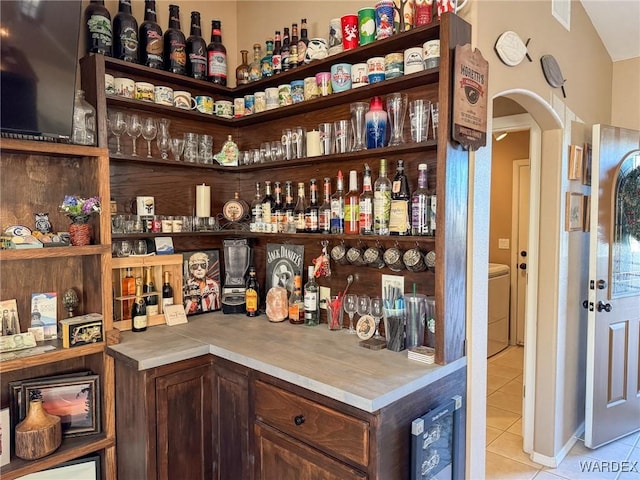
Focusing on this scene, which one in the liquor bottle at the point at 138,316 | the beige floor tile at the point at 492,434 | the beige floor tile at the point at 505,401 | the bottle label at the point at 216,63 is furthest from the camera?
the beige floor tile at the point at 505,401

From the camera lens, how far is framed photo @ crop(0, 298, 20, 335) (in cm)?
178

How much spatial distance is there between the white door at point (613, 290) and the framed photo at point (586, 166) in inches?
4.2

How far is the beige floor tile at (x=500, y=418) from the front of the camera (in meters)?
3.16

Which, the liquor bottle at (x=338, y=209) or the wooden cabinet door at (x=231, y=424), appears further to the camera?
the liquor bottle at (x=338, y=209)

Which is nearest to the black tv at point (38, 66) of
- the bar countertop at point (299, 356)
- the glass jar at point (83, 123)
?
the glass jar at point (83, 123)

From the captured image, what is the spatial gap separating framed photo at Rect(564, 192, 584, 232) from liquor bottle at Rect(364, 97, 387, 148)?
4.60 ft

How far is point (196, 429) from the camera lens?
1.88m

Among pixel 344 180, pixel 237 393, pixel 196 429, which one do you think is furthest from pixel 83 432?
pixel 344 180

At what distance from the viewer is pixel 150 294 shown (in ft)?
7.22

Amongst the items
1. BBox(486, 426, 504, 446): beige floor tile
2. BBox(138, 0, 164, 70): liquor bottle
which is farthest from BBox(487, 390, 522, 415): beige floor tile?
BBox(138, 0, 164, 70): liquor bottle

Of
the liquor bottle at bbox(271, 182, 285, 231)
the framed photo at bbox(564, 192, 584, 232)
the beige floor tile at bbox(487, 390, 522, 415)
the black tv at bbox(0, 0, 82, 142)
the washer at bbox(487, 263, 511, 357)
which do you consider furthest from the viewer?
the washer at bbox(487, 263, 511, 357)

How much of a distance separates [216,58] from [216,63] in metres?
0.03

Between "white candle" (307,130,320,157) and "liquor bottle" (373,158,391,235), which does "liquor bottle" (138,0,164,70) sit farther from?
"liquor bottle" (373,158,391,235)

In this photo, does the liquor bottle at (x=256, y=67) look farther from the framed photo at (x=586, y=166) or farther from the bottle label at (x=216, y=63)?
the framed photo at (x=586, y=166)
